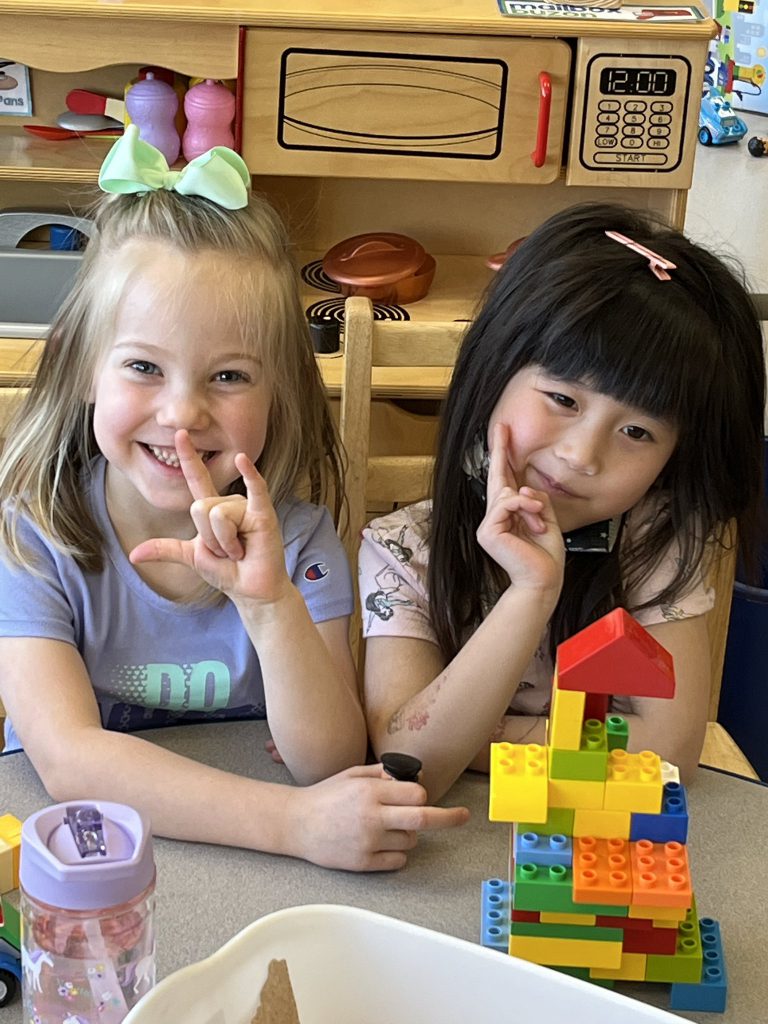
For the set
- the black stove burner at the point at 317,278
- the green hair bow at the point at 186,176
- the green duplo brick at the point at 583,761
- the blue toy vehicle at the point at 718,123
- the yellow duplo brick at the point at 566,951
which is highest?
the green hair bow at the point at 186,176

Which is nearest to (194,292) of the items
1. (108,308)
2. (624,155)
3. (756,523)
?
(108,308)

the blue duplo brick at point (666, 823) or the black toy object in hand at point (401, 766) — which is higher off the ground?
the blue duplo brick at point (666, 823)

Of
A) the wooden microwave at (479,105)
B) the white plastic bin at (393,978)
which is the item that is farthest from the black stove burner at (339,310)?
the white plastic bin at (393,978)

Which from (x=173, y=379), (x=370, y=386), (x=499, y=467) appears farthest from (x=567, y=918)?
(x=370, y=386)

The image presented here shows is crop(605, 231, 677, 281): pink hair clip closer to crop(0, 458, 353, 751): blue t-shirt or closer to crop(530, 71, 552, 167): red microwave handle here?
crop(0, 458, 353, 751): blue t-shirt

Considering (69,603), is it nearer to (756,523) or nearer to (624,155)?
(756,523)

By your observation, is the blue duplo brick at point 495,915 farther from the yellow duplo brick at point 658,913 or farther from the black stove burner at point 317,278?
the black stove burner at point 317,278

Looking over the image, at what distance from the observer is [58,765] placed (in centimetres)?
98

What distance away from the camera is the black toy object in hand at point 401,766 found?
93 cm

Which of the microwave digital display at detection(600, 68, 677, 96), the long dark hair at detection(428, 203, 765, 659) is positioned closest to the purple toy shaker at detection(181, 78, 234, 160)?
the microwave digital display at detection(600, 68, 677, 96)

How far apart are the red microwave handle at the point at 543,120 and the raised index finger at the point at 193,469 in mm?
1183

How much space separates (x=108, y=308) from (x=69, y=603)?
0.25m

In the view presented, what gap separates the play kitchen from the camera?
197cm

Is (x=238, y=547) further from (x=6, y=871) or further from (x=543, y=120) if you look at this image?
(x=543, y=120)
